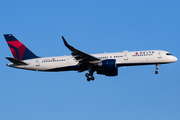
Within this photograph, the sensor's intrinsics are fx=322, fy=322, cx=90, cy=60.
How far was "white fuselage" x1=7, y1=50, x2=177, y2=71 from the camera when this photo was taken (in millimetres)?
55438

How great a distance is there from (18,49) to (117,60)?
1919cm

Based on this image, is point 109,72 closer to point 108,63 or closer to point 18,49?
point 108,63

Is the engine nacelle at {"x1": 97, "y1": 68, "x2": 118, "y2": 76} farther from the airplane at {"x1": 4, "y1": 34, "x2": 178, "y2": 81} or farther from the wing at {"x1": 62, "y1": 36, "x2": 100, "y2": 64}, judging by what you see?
the wing at {"x1": 62, "y1": 36, "x2": 100, "y2": 64}

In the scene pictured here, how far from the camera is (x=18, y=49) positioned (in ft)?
200

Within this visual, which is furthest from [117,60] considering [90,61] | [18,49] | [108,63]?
[18,49]

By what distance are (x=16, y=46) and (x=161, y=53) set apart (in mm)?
27045

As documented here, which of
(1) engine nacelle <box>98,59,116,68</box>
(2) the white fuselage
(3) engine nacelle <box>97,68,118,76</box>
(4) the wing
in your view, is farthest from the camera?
(3) engine nacelle <box>97,68,118,76</box>

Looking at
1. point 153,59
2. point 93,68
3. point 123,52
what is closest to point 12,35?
point 93,68

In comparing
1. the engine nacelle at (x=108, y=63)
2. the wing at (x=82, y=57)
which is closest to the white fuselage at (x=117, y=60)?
the engine nacelle at (x=108, y=63)

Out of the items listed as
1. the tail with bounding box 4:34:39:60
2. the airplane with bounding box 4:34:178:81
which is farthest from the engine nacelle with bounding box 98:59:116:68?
the tail with bounding box 4:34:39:60

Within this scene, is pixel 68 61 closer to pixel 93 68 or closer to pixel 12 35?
pixel 93 68

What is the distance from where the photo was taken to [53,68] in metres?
57.7

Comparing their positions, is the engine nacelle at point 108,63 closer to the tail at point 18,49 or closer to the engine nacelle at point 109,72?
the engine nacelle at point 109,72

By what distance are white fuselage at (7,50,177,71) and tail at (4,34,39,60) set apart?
2.03 metres
